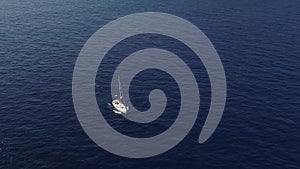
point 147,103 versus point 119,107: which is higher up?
point 147,103

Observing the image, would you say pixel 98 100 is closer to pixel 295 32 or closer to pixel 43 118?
pixel 43 118

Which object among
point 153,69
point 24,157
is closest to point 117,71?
point 153,69

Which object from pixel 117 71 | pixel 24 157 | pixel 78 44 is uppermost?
pixel 78 44

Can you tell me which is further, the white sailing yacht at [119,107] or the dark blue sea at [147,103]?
the white sailing yacht at [119,107]

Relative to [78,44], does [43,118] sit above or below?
below

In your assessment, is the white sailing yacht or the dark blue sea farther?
the white sailing yacht

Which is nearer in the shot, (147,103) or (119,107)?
(119,107)

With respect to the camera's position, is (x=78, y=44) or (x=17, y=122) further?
(x=78, y=44)

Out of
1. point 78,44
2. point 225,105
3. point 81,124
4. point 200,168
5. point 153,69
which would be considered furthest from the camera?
point 78,44
